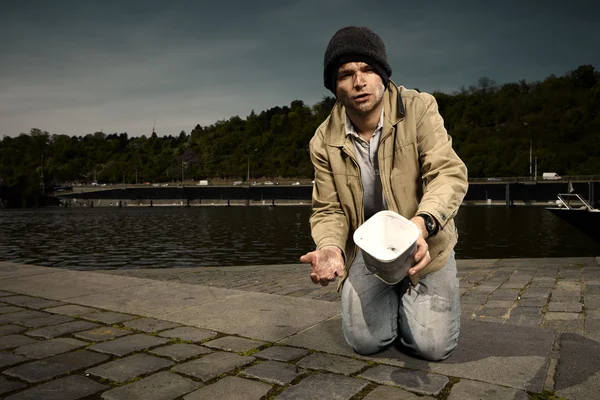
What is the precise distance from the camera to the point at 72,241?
95.3 ft

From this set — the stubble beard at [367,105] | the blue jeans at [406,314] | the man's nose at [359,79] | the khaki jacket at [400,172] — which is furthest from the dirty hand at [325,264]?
the man's nose at [359,79]

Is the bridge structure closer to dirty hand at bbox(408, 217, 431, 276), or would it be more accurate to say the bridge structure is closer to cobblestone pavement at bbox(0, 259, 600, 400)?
cobblestone pavement at bbox(0, 259, 600, 400)

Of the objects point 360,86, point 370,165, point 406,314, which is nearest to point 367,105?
point 360,86

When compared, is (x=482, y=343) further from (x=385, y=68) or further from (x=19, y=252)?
(x=19, y=252)

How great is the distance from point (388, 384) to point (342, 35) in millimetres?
1957

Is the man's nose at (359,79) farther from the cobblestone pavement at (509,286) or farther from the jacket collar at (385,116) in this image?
the cobblestone pavement at (509,286)

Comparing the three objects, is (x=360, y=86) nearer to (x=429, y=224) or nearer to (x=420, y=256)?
(x=429, y=224)

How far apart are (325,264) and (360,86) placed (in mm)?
1059

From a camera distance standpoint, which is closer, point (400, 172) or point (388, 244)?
point (388, 244)

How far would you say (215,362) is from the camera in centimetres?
298

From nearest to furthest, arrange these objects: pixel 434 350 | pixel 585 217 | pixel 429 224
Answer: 1. pixel 429 224
2. pixel 434 350
3. pixel 585 217

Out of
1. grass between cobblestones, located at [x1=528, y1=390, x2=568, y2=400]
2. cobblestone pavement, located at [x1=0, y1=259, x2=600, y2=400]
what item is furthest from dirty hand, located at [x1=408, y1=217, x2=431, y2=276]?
grass between cobblestones, located at [x1=528, y1=390, x2=568, y2=400]

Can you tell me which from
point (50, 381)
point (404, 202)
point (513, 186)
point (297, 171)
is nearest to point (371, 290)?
point (404, 202)

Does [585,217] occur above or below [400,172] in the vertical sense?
below
